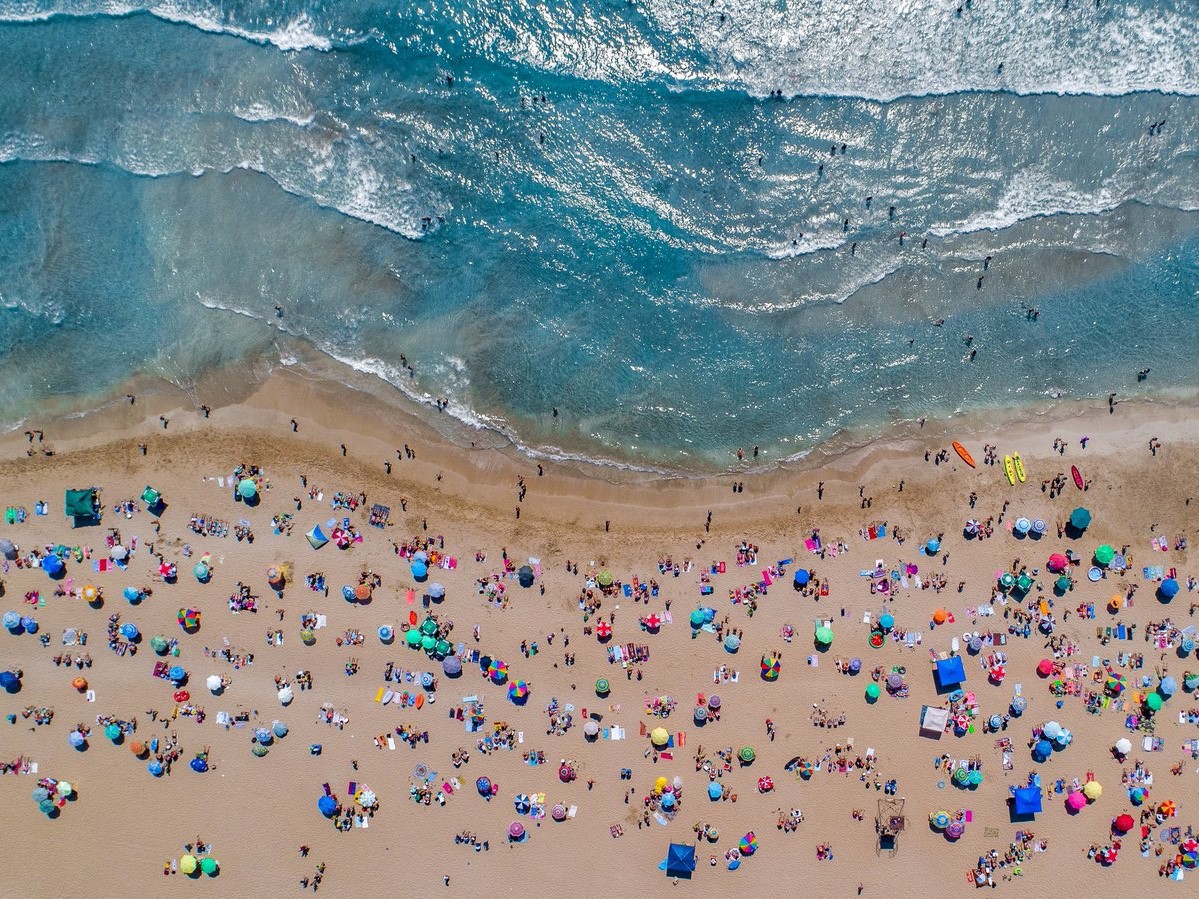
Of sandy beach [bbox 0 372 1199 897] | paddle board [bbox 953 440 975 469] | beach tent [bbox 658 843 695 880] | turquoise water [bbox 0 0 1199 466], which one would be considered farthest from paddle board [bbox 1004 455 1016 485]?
beach tent [bbox 658 843 695 880]

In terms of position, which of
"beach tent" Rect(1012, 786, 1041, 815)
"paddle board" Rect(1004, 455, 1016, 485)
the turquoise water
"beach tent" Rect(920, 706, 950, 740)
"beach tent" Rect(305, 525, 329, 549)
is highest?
the turquoise water

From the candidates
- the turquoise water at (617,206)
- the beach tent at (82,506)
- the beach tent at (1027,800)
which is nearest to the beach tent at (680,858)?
the beach tent at (1027,800)

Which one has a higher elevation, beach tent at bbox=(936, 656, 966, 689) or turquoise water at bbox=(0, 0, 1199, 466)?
turquoise water at bbox=(0, 0, 1199, 466)

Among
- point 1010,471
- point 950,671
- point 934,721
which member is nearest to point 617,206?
point 1010,471

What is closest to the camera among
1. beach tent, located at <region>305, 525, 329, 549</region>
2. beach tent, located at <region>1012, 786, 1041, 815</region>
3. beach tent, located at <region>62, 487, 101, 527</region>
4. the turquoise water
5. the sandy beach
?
beach tent, located at <region>1012, 786, 1041, 815</region>

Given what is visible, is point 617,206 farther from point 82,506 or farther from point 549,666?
point 82,506

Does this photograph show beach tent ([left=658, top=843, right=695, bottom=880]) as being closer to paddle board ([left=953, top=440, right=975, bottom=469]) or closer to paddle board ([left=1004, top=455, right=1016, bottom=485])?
paddle board ([left=953, top=440, right=975, bottom=469])
